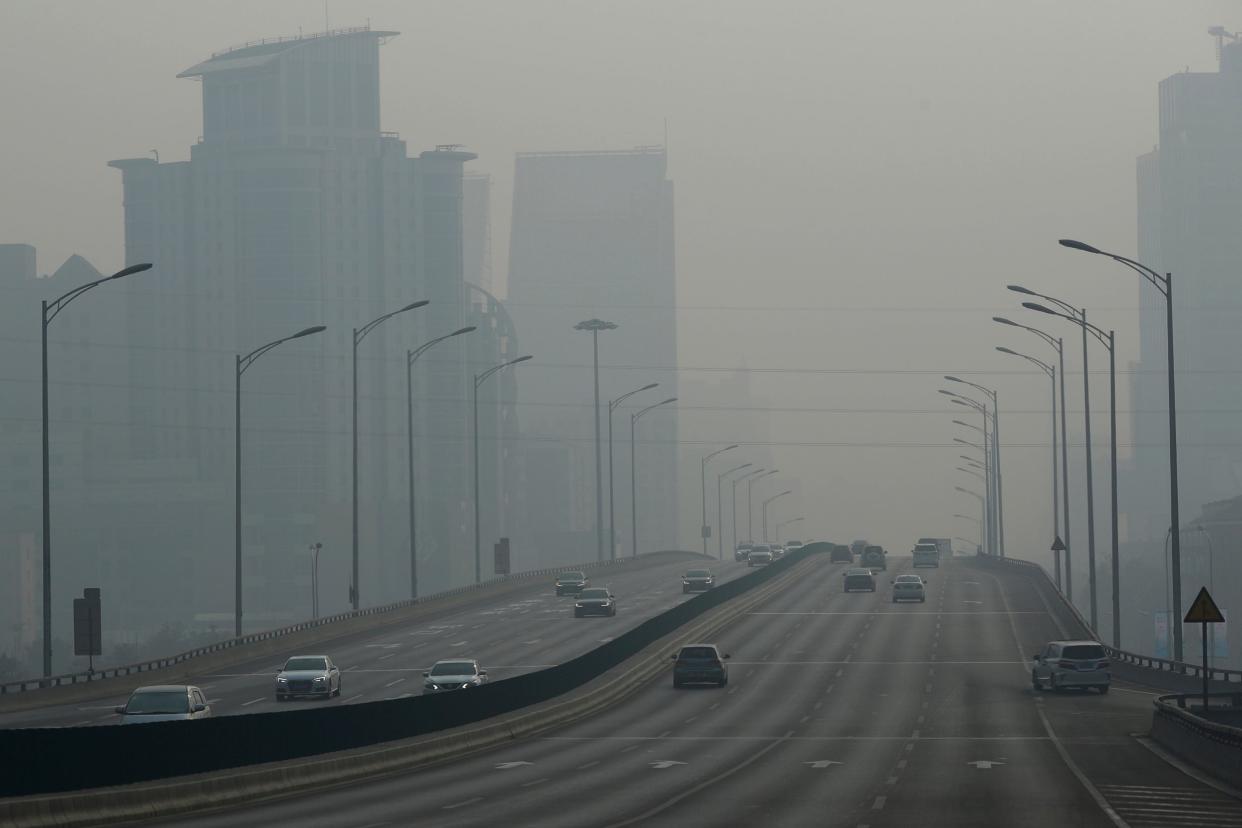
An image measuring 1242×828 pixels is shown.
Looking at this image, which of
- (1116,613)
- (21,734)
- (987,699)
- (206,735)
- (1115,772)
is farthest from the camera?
(1116,613)

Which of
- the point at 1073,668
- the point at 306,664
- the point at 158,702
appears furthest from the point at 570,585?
the point at 158,702

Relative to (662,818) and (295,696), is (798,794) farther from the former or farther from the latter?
(295,696)

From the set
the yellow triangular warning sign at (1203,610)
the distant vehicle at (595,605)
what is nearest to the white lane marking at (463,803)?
the yellow triangular warning sign at (1203,610)

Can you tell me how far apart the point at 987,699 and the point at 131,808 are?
31879 mm

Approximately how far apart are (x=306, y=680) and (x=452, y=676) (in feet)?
13.7

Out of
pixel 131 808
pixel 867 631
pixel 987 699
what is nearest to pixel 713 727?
pixel 987 699

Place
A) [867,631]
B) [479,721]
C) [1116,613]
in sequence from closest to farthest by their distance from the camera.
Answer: [479,721] < [1116,613] < [867,631]

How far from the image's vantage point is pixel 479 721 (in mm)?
42594

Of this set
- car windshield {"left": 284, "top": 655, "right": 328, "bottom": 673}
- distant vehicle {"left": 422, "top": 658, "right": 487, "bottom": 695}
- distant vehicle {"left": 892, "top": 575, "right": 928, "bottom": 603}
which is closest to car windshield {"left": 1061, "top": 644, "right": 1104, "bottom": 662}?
distant vehicle {"left": 422, "top": 658, "right": 487, "bottom": 695}

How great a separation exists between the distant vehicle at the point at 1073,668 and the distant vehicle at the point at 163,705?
2609 cm

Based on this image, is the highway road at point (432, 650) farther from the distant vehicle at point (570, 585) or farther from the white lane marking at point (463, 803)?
the white lane marking at point (463, 803)

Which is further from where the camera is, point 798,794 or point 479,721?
point 479,721

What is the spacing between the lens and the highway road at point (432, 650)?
2128 inches

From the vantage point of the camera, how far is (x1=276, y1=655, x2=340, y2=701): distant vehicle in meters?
54.8
